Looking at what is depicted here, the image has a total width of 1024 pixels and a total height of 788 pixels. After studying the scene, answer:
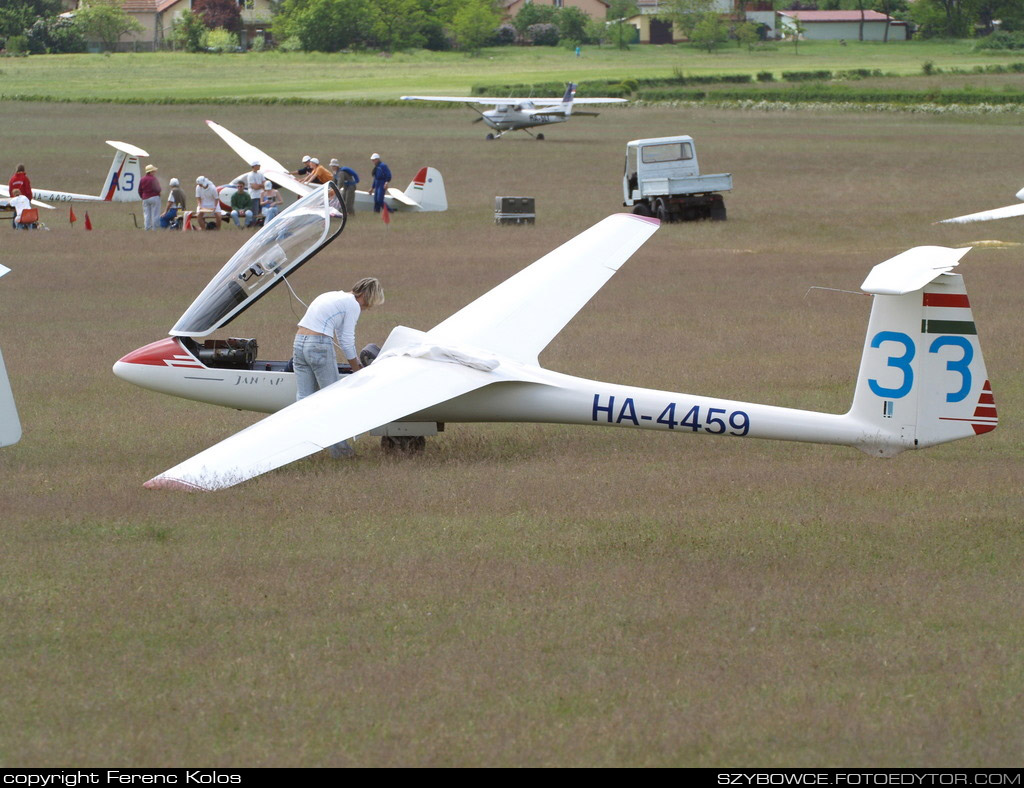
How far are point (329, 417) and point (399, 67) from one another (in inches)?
4529

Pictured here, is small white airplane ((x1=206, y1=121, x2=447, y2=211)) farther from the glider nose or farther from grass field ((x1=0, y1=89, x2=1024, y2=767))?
the glider nose

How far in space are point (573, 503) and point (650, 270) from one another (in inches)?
578

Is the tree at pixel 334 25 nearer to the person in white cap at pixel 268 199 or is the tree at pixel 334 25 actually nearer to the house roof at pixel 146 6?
the house roof at pixel 146 6

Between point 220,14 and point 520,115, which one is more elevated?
point 220,14

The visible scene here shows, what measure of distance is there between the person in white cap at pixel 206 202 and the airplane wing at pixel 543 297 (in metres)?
17.5

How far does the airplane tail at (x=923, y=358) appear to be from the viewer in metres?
9.11

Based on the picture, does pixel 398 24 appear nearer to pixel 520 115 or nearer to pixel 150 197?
pixel 520 115

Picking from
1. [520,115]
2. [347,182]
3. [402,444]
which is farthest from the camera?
[520,115]

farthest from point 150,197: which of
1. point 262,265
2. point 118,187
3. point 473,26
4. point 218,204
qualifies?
point 473,26

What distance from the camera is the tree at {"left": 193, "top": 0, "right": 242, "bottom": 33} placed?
153 metres

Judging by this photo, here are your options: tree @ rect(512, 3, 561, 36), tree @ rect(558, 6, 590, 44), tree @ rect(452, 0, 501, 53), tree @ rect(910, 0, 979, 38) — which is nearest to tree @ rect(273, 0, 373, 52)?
tree @ rect(452, 0, 501, 53)

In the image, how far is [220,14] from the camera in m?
154
